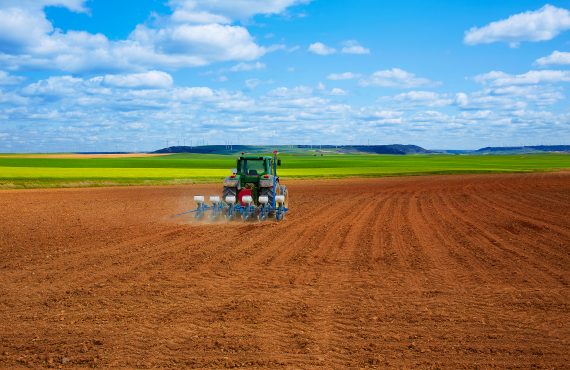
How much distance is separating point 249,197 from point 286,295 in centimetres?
975

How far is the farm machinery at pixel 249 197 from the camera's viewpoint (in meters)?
19.5

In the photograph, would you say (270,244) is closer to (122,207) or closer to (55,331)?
(55,331)

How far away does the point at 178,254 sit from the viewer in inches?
519

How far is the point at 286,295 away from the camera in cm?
937

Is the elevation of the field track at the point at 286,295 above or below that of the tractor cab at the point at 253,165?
below

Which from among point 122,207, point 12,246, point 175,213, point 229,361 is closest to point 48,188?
point 122,207

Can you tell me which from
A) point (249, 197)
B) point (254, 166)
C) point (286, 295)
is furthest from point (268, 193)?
point (286, 295)

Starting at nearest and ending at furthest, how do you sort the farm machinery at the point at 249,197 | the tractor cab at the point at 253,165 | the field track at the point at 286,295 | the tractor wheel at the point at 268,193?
the field track at the point at 286,295 → the farm machinery at the point at 249,197 → the tractor wheel at the point at 268,193 → the tractor cab at the point at 253,165

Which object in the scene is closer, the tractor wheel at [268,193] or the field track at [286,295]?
the field track at [286,295]

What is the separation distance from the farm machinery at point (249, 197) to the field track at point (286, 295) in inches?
49.4

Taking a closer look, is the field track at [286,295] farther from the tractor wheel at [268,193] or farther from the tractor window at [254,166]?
the tractor window at [254,166]

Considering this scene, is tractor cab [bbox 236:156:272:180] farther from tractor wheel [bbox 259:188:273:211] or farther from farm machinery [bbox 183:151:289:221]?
tractor wheel [bbox 259:188:273:211]

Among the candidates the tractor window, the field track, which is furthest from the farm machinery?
the field track

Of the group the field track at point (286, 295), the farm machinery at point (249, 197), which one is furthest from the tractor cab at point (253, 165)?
the field track at point (286, 295)
